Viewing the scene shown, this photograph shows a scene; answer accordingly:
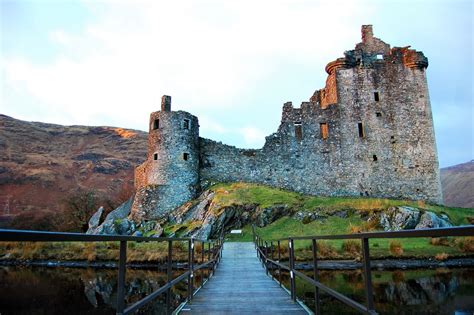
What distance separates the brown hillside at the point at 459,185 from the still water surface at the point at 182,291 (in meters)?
92.8

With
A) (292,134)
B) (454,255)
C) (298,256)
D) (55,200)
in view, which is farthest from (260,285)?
(55,200)

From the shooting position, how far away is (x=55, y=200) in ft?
190

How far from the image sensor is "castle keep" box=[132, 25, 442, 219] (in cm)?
2592

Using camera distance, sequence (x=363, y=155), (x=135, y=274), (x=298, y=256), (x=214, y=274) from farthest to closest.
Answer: (x=363, y=155) → (x=298, y=256) → (x=135, y=274) → (x=214, y=274)

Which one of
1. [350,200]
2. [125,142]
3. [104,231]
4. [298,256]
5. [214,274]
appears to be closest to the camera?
[214,274]

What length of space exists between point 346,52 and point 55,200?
50723mm

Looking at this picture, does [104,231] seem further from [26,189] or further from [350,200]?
[26,189]

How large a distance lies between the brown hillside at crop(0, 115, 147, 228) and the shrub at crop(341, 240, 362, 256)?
3754 centimetres

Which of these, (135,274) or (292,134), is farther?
(292,134)

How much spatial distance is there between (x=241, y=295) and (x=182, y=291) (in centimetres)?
451

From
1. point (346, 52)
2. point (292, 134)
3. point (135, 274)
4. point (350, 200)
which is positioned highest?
point (346, 52)

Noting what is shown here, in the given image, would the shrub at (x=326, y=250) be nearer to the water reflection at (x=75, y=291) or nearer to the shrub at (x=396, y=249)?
the shrub at (x=396, y=249)

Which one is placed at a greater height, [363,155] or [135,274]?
[363,155]

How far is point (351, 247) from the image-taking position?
16781 mm
